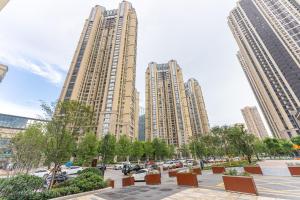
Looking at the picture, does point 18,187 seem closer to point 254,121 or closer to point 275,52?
point 275,52

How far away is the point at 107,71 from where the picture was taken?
90.4 metres

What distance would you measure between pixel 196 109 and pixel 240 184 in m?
146

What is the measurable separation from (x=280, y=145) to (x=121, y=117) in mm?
69176

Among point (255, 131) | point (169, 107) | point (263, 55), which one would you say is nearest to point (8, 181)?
point (169, 107)

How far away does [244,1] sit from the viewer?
127 metres

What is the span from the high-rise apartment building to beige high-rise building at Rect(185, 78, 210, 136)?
51.5 meters

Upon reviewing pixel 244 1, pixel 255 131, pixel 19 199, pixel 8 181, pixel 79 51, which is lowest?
pixel 19 199

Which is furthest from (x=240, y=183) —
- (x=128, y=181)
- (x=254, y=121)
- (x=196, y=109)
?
(x=254, y=121)

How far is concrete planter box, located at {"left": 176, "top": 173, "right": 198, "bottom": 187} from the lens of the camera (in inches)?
464

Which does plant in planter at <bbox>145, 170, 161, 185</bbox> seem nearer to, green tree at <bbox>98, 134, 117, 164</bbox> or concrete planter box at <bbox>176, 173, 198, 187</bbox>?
concrete planter box at <bbox>176, 173, 198, 187</bbox>

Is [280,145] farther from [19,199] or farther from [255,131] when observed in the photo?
[255,131]

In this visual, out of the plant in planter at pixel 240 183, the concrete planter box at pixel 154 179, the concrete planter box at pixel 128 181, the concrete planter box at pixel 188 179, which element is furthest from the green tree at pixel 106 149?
the plant in planter at pixel 240 183

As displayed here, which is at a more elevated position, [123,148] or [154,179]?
[123,148]

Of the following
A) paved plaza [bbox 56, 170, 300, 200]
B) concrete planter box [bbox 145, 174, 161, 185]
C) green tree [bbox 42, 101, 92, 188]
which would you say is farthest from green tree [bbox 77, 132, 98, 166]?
paved plaza [bbox 56, 170, 300, 200]
